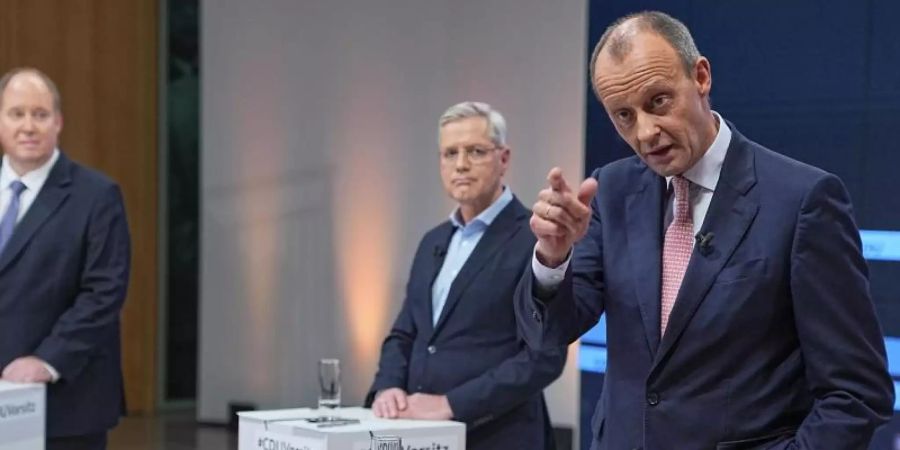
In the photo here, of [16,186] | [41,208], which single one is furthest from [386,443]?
[16,186]

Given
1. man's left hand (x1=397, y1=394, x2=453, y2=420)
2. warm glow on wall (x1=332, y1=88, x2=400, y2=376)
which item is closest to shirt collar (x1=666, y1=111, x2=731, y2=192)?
man's left hand (x1=397, y1=394, x2=453, y2=420)

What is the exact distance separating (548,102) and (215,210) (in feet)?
9.12

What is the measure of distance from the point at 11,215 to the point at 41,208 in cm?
10

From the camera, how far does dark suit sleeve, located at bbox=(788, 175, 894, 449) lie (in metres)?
1.90

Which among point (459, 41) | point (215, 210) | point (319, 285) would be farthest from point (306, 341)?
point (459, 41)

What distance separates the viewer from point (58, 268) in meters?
3.79

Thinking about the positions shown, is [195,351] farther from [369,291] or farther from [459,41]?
[459,41]

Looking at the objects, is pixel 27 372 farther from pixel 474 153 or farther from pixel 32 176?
pixel 474 153

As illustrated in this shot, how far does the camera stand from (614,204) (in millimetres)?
2154

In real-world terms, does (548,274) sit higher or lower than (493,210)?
lower

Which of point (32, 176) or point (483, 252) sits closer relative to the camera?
point (483, 252)

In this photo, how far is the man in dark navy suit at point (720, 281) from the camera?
191 cm

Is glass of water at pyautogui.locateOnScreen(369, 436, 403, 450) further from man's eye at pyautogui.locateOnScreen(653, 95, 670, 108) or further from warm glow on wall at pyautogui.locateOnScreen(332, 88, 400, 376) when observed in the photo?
warm glow on wall at pyautogui.locateOnScreen(332, 88, 400, 376)

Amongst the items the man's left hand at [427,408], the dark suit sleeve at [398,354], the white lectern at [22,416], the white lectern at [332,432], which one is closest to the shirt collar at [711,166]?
the white lectern at [332,432]
